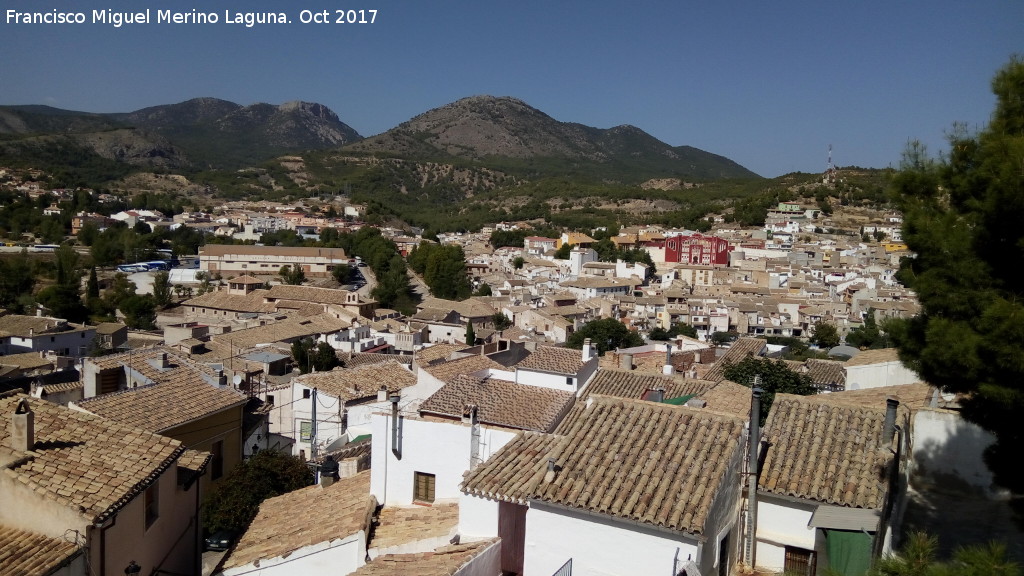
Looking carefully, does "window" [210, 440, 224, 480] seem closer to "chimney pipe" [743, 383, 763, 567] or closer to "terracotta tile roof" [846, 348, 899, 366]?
"chimney pipe" [743, 383, 763, 567]

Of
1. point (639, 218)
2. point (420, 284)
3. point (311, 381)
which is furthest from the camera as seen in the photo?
point (639, 218)

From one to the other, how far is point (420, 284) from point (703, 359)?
3624cm

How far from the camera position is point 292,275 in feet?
181

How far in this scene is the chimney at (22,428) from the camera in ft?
19.2

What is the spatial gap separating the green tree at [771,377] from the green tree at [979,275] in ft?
34.3

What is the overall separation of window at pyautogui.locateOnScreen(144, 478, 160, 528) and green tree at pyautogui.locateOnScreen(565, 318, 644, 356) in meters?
26.8

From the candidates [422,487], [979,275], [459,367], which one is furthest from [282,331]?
[979,275]

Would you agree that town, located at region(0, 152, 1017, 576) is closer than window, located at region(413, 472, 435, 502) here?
Yes

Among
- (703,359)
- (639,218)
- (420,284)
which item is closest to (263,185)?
(639,218)

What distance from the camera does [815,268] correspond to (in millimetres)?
64750

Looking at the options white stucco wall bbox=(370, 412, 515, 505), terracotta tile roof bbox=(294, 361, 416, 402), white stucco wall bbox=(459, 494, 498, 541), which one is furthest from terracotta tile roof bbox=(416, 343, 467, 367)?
white stucco wall bbox=(459, 494, 498, 541)

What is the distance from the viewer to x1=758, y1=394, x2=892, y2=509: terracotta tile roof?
5879mm

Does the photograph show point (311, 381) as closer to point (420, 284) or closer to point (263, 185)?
point (420, 284)

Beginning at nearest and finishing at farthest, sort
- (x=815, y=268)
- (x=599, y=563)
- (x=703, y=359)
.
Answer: (x=599, y=563) → (x=703, y=359) → (x=815, y=268)
